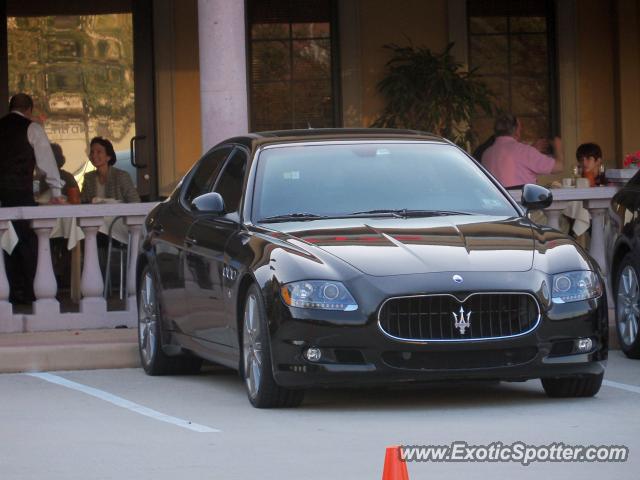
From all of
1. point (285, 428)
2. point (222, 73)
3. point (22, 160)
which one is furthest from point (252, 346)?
point (22, 160)

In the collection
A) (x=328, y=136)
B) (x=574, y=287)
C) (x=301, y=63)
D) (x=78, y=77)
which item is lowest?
(x=574, y=287)

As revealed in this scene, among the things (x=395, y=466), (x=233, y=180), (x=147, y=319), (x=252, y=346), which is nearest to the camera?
(x=395, y=466)

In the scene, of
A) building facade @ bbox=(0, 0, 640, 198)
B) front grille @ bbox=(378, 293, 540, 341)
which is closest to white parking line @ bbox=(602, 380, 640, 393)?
front grille @ bbox=(378, 293, 540, 341)

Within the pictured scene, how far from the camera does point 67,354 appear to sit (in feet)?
38.9

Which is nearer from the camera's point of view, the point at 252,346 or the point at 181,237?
the point at 252,346

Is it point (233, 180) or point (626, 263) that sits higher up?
point (233, 180)

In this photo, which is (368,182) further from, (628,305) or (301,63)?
(301,63)

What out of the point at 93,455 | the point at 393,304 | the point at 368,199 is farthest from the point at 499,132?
the point at 93,455

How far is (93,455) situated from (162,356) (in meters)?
3.57

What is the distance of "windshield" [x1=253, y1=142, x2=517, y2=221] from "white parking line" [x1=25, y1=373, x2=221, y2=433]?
130 centimetres

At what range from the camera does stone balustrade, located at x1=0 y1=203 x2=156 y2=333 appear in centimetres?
1298

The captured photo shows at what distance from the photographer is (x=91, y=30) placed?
19.2 meters

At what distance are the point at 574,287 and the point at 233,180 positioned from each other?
2.37 metres

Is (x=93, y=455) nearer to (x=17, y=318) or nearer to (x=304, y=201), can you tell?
(x=304, y=201)
